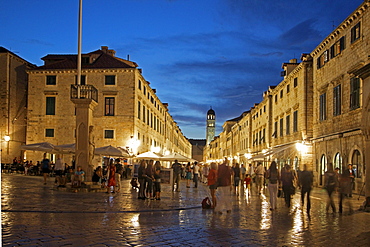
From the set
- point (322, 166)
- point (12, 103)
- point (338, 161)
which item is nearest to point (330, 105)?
point (338, 161)

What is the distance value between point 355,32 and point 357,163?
742 centimetres

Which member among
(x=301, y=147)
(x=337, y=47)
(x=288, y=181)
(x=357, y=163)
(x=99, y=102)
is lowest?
(x=288, y=181)

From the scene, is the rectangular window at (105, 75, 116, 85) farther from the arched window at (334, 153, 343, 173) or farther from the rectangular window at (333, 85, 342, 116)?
the arched window at (334, 153, 343, 173)

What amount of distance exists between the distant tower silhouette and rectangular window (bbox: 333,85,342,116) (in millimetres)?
140322

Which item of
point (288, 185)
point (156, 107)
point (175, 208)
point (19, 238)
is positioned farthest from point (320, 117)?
point (156, 107)

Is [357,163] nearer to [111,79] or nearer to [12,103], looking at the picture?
[111,79]

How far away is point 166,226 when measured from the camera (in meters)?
9.44

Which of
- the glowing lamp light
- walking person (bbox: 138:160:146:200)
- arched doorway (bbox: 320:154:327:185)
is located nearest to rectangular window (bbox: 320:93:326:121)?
arched doorway (bbox: 320:154:327:185)

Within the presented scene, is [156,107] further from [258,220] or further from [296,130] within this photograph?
[258,220]

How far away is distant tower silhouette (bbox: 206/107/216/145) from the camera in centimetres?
16575

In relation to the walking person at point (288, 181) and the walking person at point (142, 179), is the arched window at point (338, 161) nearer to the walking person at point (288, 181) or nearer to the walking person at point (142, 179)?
the walking person at point (288, 181)

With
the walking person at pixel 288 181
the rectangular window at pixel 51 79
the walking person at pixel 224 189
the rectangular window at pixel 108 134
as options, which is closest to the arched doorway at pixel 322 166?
the walking person at pixel 288 181

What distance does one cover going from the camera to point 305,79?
3039 centimetres

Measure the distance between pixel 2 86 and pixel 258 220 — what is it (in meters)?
37.4
